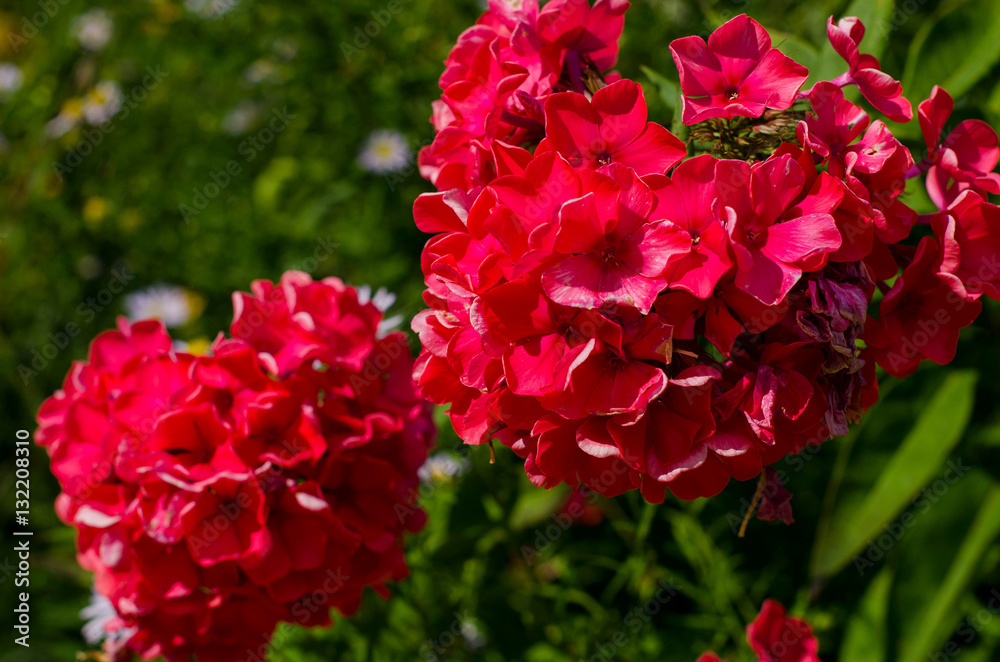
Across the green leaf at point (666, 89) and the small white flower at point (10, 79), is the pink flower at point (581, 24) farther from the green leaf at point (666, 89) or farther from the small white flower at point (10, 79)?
the small white flower at point (10, 79)

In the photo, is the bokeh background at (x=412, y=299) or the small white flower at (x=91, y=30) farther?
the small white flower at (x=91, y=30)

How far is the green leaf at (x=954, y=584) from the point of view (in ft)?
4.82

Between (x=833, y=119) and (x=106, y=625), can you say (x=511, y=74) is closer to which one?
(x=833, y=119)

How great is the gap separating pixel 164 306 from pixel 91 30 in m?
1.62

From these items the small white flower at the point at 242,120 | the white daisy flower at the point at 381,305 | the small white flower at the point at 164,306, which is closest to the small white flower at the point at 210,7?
the small white flower at the point at 242,120

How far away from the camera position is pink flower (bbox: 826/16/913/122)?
0.85 metres

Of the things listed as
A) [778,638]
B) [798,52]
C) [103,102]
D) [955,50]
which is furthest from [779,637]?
[103,102]

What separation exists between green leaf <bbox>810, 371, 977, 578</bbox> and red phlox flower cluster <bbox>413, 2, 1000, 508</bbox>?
690 mm

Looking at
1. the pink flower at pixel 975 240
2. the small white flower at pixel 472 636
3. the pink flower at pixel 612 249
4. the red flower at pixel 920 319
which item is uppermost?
the pink flower at pixel 612 249

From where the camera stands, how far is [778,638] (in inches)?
43.4

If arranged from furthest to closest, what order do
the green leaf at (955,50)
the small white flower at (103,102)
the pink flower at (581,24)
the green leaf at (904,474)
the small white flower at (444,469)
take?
the small white flower at (103,102)
the small white flower at (444,469)
the green leaf at (904,474)
the green leaf at (955,50)
the pink flower at (581,24)

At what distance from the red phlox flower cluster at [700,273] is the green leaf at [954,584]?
2.82ft

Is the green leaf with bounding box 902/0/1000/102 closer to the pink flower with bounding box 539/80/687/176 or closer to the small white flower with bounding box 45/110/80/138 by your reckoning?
the pink flower with bounding box 539/80/687/176

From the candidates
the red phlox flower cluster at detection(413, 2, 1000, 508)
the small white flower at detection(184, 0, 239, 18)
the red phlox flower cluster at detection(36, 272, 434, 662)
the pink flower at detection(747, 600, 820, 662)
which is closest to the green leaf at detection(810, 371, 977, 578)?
the pink flower at detection(747, 600, 820, 662)
